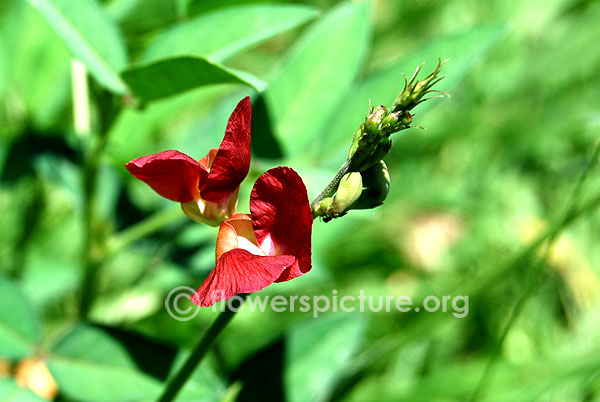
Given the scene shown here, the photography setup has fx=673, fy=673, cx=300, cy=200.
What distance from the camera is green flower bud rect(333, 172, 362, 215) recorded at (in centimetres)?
49

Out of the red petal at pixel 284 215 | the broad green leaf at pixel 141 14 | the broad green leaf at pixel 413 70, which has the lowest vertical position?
the red petal at pixel 284 215

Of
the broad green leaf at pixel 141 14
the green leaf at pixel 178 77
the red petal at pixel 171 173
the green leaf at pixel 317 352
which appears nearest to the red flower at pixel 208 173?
the red petal at pixel 171 173

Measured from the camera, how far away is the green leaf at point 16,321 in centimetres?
82

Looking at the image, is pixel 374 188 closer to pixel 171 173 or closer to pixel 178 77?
pixel 171 173

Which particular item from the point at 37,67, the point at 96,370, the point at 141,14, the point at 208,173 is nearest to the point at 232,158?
the point at 208,173

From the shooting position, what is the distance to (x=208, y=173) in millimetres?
548

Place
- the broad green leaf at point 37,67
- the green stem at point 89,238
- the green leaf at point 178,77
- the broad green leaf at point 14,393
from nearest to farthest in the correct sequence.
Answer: the green leaf at point 178,77
the broad green leaf at point 14,393
the green stem at point 89,238
the broad green leaf at point 37,67

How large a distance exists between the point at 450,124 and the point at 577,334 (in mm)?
737

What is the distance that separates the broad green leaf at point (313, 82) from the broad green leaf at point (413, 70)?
1.7 inches

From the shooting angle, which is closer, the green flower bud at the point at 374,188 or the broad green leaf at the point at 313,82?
the green flower bud at the point at 374,188

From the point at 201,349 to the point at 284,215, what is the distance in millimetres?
142

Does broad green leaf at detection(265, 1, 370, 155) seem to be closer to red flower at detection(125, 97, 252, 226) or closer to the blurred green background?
the blurred green background

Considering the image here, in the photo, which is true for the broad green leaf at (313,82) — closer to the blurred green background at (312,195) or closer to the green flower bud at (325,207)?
the blurred green background at (312,195)

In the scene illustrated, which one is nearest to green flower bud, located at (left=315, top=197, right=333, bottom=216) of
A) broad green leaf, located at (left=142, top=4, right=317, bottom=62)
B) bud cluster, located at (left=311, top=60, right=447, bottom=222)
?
bud cluster, located at (left=311, top=60, right=447, bottom=222)
